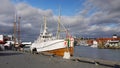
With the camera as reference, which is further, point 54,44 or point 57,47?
point 54,44

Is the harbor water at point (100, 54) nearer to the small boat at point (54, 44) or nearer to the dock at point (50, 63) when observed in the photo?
the small boat at point (54, 44)

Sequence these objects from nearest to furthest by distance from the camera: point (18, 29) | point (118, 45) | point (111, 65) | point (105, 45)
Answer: point (111, 65) → point (18, 29) → point (118, 45) → point (105, 45)

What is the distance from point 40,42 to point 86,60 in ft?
101

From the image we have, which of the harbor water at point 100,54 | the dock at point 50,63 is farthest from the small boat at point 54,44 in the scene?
the harbor water at point 100,54

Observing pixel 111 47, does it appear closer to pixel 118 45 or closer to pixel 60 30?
pixel 118 45

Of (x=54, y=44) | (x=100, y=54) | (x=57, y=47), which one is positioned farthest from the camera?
(x=100, y=54)

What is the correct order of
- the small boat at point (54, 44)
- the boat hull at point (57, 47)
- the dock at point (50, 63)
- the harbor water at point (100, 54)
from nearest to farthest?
the dock at point (50, 63) < the small boat at point (54, 44) < the boat hull at point (57, 47) < the harbor water at point (100, 54)

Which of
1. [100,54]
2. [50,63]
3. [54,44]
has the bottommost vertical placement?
[100,54]

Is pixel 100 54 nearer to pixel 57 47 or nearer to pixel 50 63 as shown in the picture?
pixel 57 47

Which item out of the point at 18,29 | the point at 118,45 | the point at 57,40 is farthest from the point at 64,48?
the point at 118,45

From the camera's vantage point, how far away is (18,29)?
116750 mm

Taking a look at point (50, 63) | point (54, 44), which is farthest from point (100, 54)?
point (50, 63)

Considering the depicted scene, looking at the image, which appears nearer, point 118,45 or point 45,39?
point 45,39

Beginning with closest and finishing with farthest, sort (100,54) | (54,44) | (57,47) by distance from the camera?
(57,47)
(54,44)
(100,54)
